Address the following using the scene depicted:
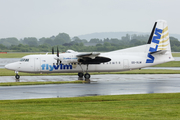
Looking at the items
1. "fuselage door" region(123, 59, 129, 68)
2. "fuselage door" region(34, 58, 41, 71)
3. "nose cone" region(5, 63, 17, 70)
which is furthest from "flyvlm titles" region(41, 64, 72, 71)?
"fuselage door" region(123, 59, 129, 68)

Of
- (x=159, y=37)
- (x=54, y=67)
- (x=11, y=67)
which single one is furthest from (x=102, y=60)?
(x=11, y=67)

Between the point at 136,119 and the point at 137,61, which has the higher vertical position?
the point at 137,61

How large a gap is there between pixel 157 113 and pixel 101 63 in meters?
19.0

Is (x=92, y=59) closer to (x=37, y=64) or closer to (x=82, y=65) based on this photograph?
(x=82, y=65)

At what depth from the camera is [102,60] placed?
29438mm

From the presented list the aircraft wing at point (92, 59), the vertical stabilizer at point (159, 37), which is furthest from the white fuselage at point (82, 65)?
the vertical stabilizer at point (159, 37)

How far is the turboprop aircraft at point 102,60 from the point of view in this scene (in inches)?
1142

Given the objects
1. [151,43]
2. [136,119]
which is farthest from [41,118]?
[151,43]

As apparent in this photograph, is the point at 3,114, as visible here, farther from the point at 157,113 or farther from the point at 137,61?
the point at 137,61

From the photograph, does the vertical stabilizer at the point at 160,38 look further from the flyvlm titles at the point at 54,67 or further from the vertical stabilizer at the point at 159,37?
the flyvlm titles at the point at 54,67

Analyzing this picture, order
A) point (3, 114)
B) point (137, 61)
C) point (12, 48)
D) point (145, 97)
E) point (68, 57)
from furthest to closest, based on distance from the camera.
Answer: point (12, 48) → point (137, 61) → point (68, 57) → point (145, 97) → point (3, 114)

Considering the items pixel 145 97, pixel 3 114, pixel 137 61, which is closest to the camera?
pixel 3 114

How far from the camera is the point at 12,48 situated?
129m

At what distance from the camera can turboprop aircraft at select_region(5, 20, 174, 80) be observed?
95.2 feet
